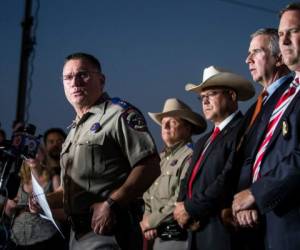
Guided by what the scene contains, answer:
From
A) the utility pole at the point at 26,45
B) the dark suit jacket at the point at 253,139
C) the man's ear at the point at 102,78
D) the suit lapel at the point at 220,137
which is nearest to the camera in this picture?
the dark suit jacket at the point at 253,139

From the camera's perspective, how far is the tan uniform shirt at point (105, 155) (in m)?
3.00

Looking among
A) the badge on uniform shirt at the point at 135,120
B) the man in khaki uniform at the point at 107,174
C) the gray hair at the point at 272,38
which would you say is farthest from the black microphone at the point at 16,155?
the gray hair at the point at 272,38

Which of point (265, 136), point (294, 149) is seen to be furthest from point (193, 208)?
point (294, 149)

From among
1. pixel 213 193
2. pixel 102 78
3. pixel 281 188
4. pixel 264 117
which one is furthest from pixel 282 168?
pixel 102 78

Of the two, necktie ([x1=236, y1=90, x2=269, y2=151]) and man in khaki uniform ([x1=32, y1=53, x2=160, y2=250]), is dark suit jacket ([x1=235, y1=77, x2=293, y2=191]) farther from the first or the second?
man in khaki uniform ([x1=32, y1=53, x2=160, y2=250])

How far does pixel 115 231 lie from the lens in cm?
292

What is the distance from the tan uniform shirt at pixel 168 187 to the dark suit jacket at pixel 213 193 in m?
0.90

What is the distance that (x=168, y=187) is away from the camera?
4.58 m

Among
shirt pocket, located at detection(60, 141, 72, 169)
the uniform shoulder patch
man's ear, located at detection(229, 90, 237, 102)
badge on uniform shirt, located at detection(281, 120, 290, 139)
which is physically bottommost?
shirt pocket, located at detection(60, 141, 72, 169)

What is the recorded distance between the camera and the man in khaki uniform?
2.90m

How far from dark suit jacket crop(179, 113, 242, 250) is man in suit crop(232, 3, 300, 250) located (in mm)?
491

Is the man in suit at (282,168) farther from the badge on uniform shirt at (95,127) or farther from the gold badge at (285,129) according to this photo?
the badge on uniform shirt at (95,127)

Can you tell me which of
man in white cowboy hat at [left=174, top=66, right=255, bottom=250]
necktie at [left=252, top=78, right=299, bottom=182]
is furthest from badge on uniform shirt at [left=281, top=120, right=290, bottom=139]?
man in white cowboy hat at [left=174, top=66, right=255, bottom=250]

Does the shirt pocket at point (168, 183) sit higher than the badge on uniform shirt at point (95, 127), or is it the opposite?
the badge on uniform shirt at point (95, 127)
